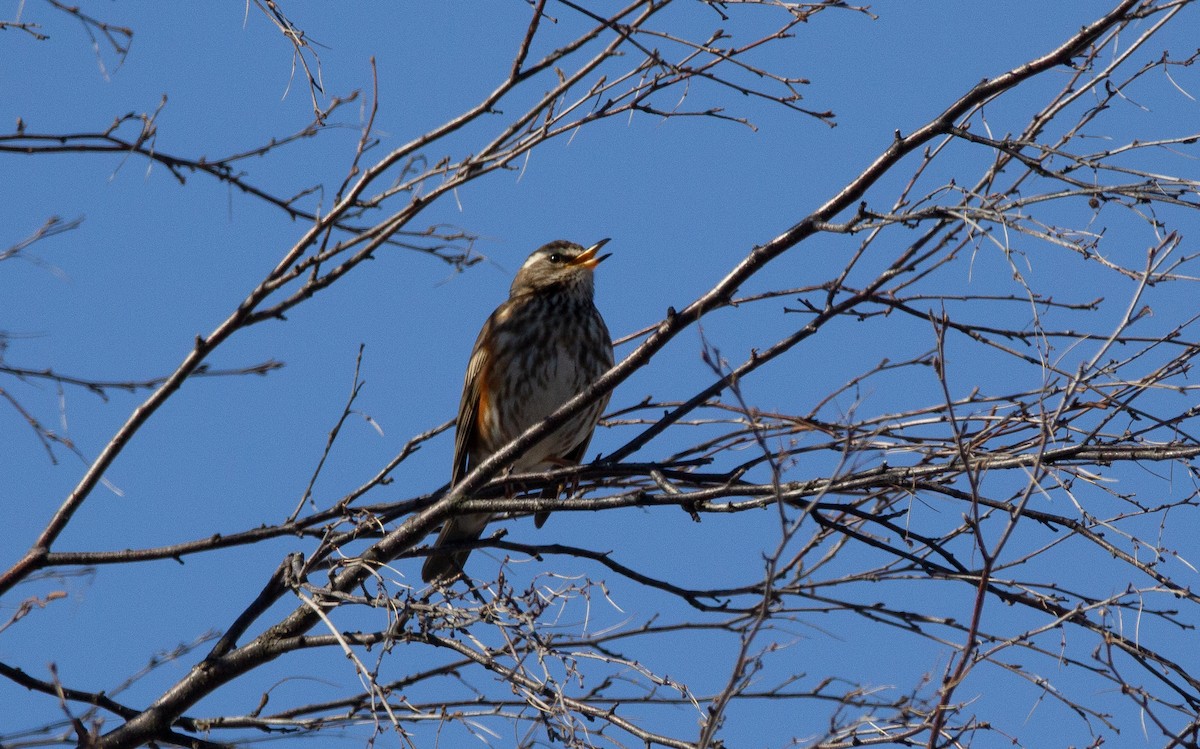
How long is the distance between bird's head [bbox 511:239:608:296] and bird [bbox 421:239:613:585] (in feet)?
0.03

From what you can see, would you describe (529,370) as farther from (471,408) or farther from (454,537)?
(454,537)

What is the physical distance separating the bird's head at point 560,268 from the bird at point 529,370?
10 millimetres

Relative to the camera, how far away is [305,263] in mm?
4441

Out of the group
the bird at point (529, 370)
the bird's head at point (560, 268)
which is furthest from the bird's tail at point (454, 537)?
the bird's head at point (560, 268)

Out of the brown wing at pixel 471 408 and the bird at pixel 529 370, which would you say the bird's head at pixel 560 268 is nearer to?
the bird at pixel 529 370

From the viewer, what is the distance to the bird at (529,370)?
7086 millimetres

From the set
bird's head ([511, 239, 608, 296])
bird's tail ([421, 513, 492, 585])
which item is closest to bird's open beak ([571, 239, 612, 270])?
bird's head ([511, 239, 608, 296])

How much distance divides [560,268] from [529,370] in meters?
0.82

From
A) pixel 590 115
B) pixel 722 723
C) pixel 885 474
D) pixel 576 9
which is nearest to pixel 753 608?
pixel 885 474

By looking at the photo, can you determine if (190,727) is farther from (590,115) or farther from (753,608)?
(590,115)

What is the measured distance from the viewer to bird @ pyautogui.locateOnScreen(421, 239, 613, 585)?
7.09m

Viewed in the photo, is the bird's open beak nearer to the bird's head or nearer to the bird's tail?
the bird's head

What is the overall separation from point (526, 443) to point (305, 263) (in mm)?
1095

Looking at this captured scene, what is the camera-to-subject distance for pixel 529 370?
23.4ft
